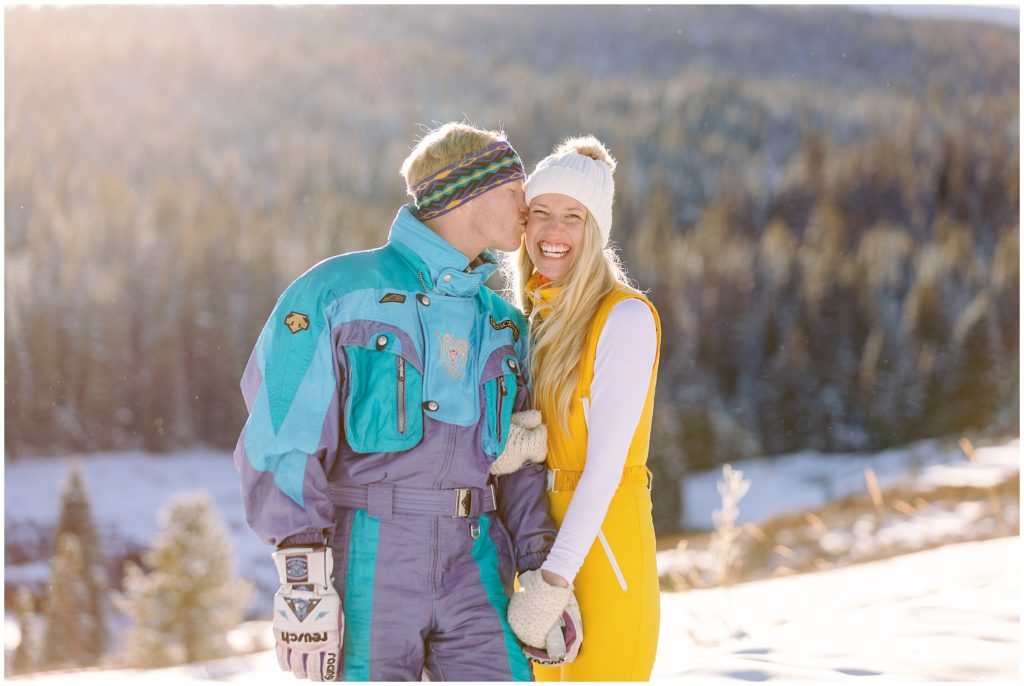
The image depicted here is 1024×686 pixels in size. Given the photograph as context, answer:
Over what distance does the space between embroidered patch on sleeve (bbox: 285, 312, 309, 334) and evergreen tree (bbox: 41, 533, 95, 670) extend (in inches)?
438

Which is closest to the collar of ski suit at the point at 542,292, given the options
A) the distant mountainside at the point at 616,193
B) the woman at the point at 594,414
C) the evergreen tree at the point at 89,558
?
the woman at the point at 594,414

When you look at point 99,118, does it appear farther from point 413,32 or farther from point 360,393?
point 360,393

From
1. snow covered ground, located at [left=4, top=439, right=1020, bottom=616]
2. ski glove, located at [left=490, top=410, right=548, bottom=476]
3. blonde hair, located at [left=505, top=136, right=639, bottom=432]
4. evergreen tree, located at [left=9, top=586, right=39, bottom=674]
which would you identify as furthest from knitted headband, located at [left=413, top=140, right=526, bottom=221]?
snow covered ground, located at [left=4, top=439, right=1020, bottom=616]

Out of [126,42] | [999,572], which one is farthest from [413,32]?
[999,572]

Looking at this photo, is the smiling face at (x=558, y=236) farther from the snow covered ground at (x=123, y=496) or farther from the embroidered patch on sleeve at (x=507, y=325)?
the snow covered ground at (x=123, y=496)

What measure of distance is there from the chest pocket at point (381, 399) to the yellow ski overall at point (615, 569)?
0.43 m

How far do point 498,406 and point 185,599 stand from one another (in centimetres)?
735

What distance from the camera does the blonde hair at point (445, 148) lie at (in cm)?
247

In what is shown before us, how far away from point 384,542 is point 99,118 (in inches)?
1131

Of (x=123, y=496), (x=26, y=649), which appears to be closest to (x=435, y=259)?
(x=26, y=649)

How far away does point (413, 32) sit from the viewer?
1296 inches

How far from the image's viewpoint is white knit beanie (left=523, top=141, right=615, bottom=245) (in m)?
2.56

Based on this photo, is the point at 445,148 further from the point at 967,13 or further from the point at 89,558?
the point at 967,13

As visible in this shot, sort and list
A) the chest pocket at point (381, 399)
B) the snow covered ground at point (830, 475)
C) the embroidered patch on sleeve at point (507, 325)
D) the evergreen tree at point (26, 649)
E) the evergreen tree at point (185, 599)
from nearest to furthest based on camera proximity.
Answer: the chest pocket at point (381, 399)
the embroidered patch on sleeve at point (507, 325)
the evergreen tree at point (185, 599)
the evergreen tree at point (26, 649)
the snow covered ground at point (830, 475)
